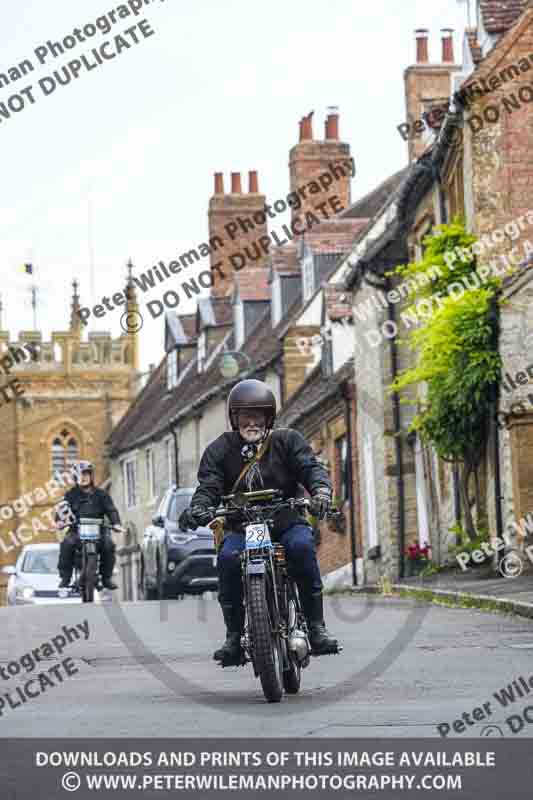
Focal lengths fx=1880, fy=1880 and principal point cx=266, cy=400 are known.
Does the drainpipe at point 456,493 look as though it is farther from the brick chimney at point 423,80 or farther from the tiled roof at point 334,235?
the tiled roof at point 334,235

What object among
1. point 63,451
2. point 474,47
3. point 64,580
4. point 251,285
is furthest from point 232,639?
point 63,451

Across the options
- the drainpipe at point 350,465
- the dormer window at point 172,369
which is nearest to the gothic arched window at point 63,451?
the dormer window at point 172,369

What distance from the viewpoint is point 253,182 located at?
189 ft

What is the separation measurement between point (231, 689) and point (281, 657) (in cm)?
110

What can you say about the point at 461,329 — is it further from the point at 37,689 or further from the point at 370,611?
the point at 37,689

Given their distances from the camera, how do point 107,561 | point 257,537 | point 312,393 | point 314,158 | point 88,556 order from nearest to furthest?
point 257,537, point 88,556, point 107,561, point 312,393, point 314,158

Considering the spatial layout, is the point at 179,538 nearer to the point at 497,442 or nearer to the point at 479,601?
the point at 497,442

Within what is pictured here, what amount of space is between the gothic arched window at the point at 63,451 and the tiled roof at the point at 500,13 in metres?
74.5

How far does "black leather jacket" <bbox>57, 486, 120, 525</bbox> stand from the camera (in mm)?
22234

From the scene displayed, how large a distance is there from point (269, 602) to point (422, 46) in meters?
33.5

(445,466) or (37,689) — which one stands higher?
(445,466)
